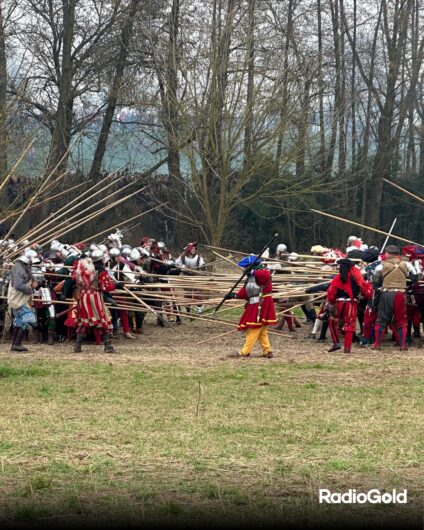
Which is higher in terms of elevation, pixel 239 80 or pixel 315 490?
pixel 239 80

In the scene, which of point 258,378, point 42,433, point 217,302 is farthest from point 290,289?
point 42,433

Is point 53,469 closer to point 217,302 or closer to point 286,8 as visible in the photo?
point 217,302

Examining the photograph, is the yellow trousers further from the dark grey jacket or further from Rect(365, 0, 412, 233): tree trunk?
Rect(365, 0, 412, 233): tree trunk

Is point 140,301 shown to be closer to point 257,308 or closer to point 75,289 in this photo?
point 75,289

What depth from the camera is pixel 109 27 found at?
115 feet

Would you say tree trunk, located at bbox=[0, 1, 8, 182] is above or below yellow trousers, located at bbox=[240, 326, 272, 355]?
→ above

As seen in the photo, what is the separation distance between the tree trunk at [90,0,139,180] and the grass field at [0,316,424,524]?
17691 mm

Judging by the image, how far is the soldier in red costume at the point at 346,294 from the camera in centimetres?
1816

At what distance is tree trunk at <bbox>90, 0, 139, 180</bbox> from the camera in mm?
34141

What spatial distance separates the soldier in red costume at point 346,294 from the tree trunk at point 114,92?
16381 millimetres

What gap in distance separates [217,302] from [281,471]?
11.5m

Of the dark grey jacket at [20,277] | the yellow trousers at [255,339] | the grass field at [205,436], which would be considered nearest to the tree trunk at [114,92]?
the dark grey jacket at [20,277]

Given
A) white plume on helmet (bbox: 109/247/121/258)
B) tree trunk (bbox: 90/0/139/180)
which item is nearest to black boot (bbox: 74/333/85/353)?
white plume on helmet (bbox: 109/247/121/258)

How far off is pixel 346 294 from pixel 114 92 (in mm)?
17117
